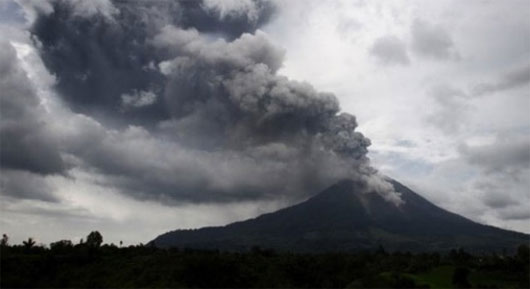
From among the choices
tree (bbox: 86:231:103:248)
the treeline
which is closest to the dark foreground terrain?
the treeline

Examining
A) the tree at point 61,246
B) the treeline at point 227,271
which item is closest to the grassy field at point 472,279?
the treeline at point 227,271

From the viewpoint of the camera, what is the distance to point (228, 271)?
11119 cm

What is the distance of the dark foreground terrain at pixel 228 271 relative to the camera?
98.9 meters

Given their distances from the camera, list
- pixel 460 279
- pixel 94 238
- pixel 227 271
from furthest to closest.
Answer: pixel 94 238 < pixel 227 271 < pixel 460 279

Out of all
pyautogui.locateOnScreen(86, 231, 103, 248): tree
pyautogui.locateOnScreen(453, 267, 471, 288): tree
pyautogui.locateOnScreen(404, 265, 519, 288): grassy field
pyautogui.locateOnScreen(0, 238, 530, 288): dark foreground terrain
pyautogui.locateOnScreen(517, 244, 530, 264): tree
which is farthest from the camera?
pyautogui.locateOnScreen(86, 231, 103, 248): tree

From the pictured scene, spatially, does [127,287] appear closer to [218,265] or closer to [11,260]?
[218,265]

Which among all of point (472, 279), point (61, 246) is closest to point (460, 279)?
point (472, 279)

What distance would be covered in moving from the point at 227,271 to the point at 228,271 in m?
0.23

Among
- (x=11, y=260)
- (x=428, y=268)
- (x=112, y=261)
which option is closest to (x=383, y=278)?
(x=428, y=268)

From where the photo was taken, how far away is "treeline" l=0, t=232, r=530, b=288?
9894 cm

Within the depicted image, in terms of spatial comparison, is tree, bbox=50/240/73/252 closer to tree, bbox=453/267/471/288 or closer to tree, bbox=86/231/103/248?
tree, bbox=86/231/103/248

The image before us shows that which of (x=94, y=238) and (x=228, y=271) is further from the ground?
(x=94, y=238)

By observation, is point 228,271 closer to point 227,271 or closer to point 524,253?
point 227,271

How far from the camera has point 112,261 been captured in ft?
390
